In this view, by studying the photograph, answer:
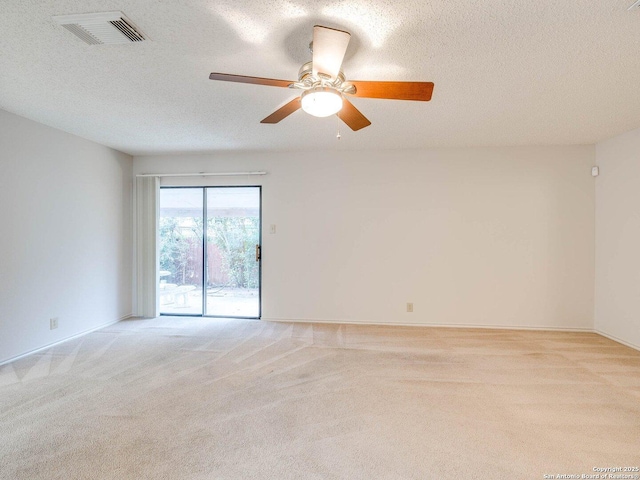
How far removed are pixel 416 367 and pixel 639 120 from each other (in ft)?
11.1

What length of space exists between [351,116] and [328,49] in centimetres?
74

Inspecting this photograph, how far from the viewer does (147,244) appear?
4527 mm

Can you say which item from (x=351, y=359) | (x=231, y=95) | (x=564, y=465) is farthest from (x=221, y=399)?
(x=231, y=95)

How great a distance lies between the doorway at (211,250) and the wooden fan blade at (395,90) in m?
2.87

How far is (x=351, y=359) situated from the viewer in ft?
9.96

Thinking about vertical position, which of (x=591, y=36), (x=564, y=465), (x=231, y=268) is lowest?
(x=564, y=465)

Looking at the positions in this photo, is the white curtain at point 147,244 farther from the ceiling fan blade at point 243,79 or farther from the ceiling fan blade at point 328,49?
the ceiling fan blade at point 328,49

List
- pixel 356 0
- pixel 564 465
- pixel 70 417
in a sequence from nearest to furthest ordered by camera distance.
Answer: pixel 356 0 → pixel 564 465 → pixel 70 417

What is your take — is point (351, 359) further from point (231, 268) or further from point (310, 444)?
point (231, 268)

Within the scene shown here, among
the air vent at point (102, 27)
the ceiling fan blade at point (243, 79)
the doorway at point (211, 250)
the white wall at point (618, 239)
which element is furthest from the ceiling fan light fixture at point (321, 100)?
the white wall at point (618, 239)

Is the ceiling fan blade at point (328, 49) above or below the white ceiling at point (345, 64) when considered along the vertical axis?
below

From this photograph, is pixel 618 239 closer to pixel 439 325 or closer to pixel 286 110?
pixel 439 325

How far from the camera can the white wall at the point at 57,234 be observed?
2955mm

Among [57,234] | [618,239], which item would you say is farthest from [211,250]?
[618,239]
